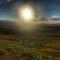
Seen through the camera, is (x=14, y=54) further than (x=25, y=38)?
No

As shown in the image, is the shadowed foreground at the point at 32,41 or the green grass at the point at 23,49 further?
the shadowed foreground at the point at 32,41

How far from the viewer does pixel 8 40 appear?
3.22 m

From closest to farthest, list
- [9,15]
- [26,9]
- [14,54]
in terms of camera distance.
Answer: [14,54] → [26,9] → [9,15]

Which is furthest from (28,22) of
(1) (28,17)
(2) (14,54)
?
(2) (14,54)

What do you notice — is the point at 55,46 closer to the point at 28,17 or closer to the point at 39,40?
the point at 39,40

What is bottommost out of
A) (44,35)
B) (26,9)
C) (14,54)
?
(14,54)

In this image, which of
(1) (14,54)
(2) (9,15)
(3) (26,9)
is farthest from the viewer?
(2) (9,15)

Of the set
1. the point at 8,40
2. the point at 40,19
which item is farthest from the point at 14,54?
the point at 40,19

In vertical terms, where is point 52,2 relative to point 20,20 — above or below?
above

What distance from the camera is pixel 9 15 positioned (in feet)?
10.7

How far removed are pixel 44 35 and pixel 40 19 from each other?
0.29 metres

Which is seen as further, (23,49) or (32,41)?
(32,41)

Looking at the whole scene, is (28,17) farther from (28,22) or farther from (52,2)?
(52,2)

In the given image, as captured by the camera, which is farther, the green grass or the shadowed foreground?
the shadowed foreground
